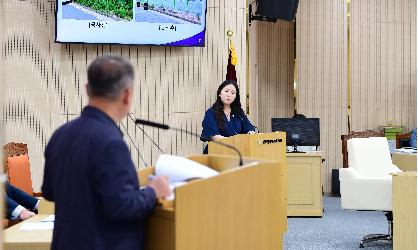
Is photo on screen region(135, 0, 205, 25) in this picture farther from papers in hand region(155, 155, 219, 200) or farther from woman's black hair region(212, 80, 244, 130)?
papers in hand region(155, 155, 219, 200)

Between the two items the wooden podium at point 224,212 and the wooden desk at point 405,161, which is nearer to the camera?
the wooden podium at point 224,212

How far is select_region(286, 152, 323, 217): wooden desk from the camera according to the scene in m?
7.27

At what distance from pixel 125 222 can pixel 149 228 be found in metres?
0.10

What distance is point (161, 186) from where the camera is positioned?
190cm

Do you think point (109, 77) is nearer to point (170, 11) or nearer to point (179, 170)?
point (179, 170)

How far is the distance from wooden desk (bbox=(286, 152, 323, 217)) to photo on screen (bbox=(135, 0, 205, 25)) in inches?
86.8

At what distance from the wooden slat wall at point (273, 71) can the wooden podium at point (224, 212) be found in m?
7.30

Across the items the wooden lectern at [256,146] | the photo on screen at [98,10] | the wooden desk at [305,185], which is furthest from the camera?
the wooden desk at [305,185]

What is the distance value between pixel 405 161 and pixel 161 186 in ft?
18.9

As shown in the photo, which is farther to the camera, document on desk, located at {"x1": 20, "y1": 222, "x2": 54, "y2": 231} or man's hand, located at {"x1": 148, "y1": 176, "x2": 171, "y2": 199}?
document on desk, located at {"x1": 20, "y1": 222, "x2": 54, "y2": 231}

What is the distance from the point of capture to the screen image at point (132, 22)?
19.3 feet

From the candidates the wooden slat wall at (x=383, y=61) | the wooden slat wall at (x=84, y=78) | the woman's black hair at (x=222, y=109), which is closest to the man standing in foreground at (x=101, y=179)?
the woman's black hair at (x=222, y=109)

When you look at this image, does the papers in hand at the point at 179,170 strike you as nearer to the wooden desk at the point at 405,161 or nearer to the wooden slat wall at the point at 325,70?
the wooden desk at the point at 405,161

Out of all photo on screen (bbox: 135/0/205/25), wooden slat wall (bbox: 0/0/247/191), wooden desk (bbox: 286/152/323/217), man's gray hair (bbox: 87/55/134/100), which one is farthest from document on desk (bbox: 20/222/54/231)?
wooden desk (bbox: 286/152/323/217)
